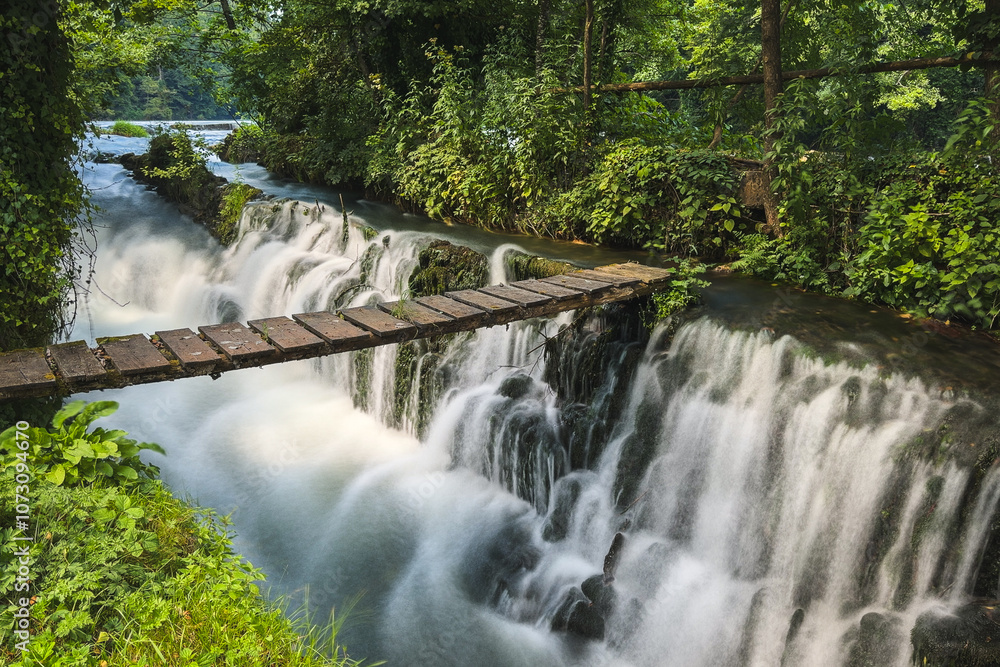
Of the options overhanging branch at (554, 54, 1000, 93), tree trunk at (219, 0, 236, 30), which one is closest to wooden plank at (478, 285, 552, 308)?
overhanging branch at (554, 54, 1000, 93)

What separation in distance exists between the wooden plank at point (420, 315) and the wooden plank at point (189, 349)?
54.1 inches

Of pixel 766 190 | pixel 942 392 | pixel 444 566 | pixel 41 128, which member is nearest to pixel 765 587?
pixel 942 392

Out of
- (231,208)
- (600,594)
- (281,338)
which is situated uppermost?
(231,208)

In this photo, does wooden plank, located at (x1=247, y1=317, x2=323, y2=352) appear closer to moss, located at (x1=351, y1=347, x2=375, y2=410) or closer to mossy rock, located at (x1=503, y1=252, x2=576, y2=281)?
mossy rock, located at (x1=503, y1=252, x2=576, y2=281)

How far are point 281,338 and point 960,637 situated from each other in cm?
462

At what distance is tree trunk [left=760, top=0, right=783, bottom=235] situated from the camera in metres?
6.87

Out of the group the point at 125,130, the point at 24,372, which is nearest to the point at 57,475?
the point at 24,372

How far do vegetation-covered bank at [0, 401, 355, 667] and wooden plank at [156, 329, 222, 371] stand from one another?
53 centimetres

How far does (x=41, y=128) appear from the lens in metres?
5.32

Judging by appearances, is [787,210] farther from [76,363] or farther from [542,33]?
[76,363]

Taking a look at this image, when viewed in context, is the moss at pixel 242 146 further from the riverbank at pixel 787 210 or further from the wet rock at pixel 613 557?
the wet rock at pixel 613 557

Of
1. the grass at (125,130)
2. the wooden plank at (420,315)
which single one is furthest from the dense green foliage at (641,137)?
the grass at (125,130)

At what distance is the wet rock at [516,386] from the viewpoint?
22.8ft

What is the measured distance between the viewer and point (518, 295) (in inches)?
227
